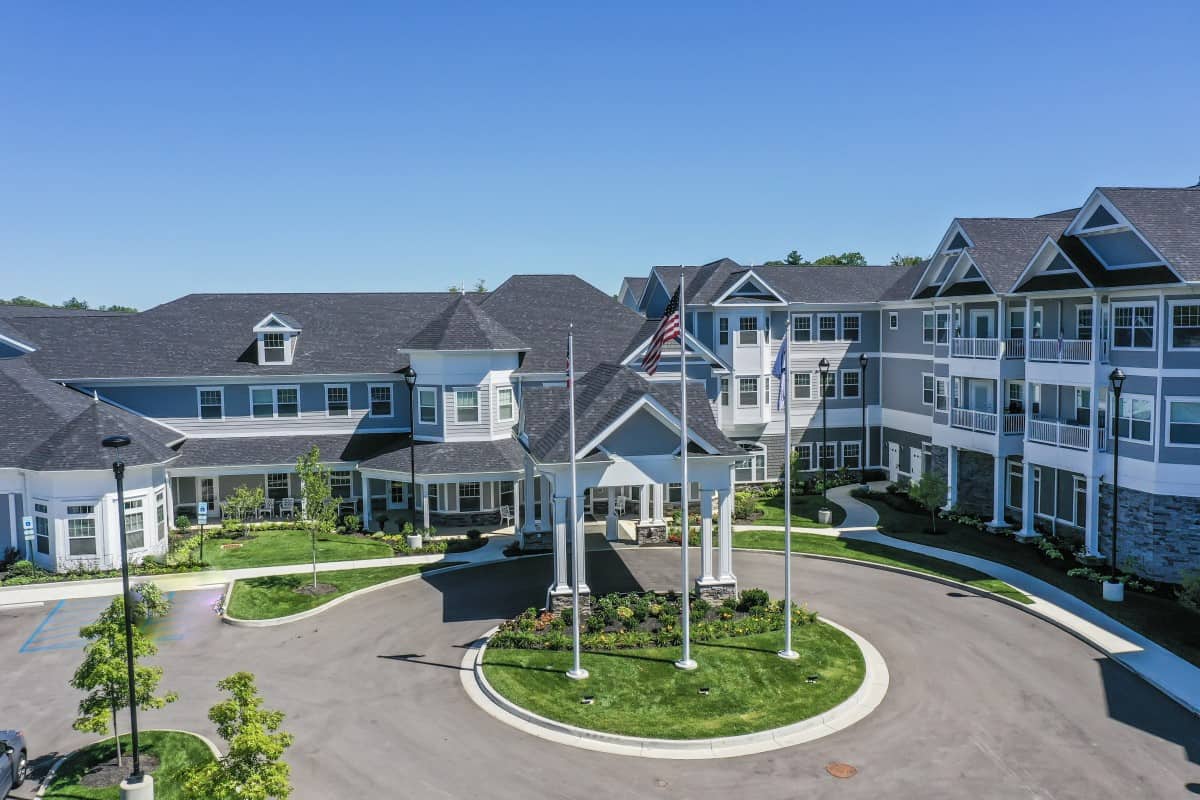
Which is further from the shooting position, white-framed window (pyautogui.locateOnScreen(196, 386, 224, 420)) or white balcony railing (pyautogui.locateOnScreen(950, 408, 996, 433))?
white-framed window (pyautogui.locateOnScreen(196, 386, 224, 420))

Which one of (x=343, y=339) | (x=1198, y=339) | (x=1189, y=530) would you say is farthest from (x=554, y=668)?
(x=343, y=339)

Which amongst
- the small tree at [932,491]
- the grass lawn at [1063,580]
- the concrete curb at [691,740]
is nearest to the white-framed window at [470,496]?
the grass lawn at [1063,580]

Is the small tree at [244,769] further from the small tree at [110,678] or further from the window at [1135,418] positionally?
the window at [1135,418]

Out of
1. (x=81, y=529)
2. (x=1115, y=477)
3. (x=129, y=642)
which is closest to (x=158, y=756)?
(x=129, y=642)

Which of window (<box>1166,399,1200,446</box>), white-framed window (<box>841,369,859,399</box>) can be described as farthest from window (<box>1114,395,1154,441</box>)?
white-framed window (<box>841,369,859,399</box>)

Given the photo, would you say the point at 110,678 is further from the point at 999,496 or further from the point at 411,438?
the point at 999,496

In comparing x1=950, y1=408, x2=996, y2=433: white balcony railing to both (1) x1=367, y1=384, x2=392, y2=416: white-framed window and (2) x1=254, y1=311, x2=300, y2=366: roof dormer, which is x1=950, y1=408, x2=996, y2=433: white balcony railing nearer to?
(1) x1=367, y1=384, x2=392, y2=416: white-framed window
